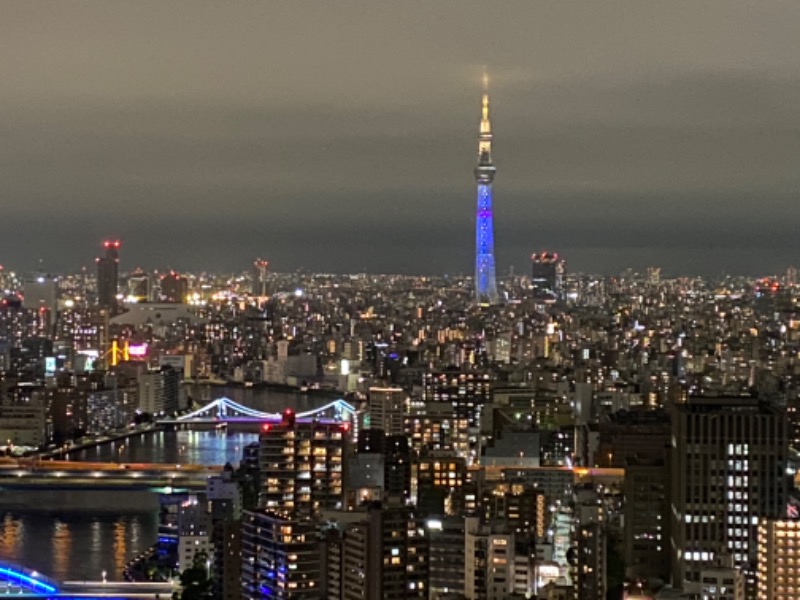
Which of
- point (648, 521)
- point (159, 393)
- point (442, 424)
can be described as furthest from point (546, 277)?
point (648, 521)

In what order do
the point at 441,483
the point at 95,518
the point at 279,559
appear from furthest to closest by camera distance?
the point at 95,518
the point at 441,483
the point at 279,559

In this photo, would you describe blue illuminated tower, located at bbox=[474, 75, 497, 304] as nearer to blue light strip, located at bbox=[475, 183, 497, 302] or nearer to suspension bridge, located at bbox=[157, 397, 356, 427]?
blue light strip, located at bbox=[475, 183, 497, 302]

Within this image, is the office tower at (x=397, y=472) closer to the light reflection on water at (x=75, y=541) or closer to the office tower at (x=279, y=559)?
the light reflection on water at (x=75, y=541)

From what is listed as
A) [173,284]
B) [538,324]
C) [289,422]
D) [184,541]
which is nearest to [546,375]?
[538,324]

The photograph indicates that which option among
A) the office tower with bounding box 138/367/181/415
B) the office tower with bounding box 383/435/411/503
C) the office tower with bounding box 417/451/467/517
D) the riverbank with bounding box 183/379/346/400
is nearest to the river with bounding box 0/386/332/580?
the office tower with bounding box 383/435/411/503

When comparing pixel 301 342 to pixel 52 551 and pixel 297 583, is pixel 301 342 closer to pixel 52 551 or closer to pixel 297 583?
pixel 52 551

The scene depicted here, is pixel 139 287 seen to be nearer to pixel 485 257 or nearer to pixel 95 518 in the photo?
pixel 485 257
